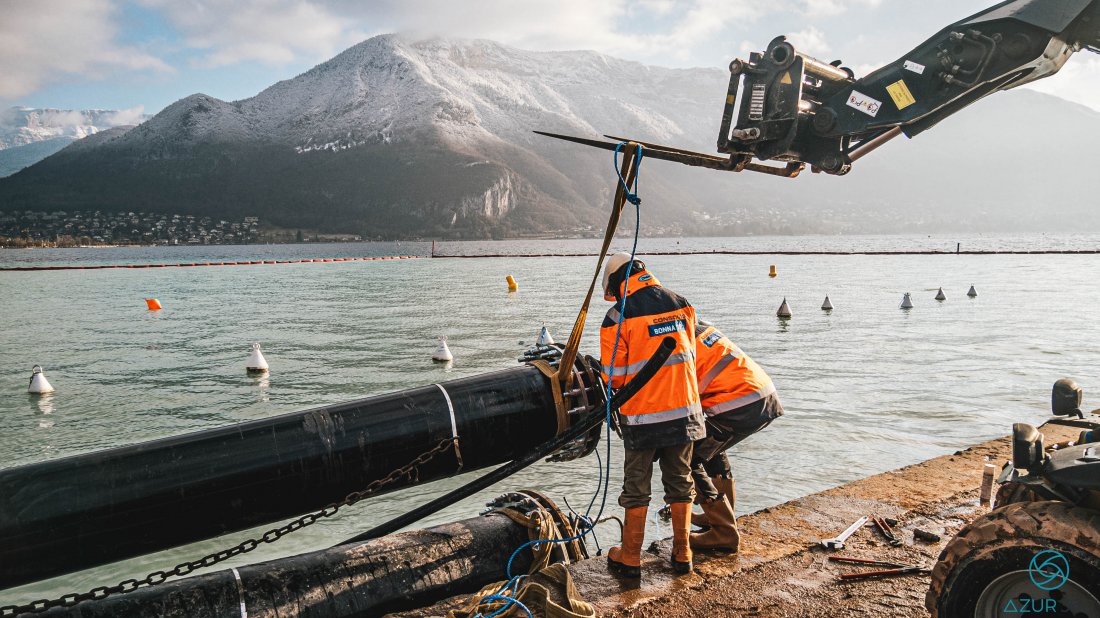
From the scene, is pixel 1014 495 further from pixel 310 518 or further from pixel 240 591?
pixel 240 591

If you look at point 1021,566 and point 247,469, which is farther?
point 247,469

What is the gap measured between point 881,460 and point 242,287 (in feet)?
129

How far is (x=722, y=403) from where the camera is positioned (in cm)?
479

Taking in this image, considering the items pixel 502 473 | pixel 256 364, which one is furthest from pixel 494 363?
pixel 502 473

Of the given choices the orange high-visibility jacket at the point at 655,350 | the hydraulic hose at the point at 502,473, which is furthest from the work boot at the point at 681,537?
the hydraulic hose at the point at 502,473

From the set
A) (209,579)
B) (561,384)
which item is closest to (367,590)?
(209,579)

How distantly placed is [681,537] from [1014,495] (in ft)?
6.64

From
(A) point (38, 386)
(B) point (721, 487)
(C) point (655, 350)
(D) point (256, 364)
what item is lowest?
(A) point (38, 386)

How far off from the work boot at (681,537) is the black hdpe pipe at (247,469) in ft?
3.07

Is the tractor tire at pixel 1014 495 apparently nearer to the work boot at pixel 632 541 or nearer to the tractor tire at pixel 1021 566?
the tractor tire at pixel 1021 566

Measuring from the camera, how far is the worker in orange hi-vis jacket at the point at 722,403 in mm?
4773

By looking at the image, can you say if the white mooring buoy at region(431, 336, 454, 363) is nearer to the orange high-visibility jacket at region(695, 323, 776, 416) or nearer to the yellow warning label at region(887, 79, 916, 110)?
the orange high-visibility jacket at region(695, 323, 776, 416)

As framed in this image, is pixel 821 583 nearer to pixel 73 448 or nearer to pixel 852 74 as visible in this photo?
pixel 852 74

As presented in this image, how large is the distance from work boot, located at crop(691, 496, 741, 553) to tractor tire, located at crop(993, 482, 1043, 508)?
1917 mm
